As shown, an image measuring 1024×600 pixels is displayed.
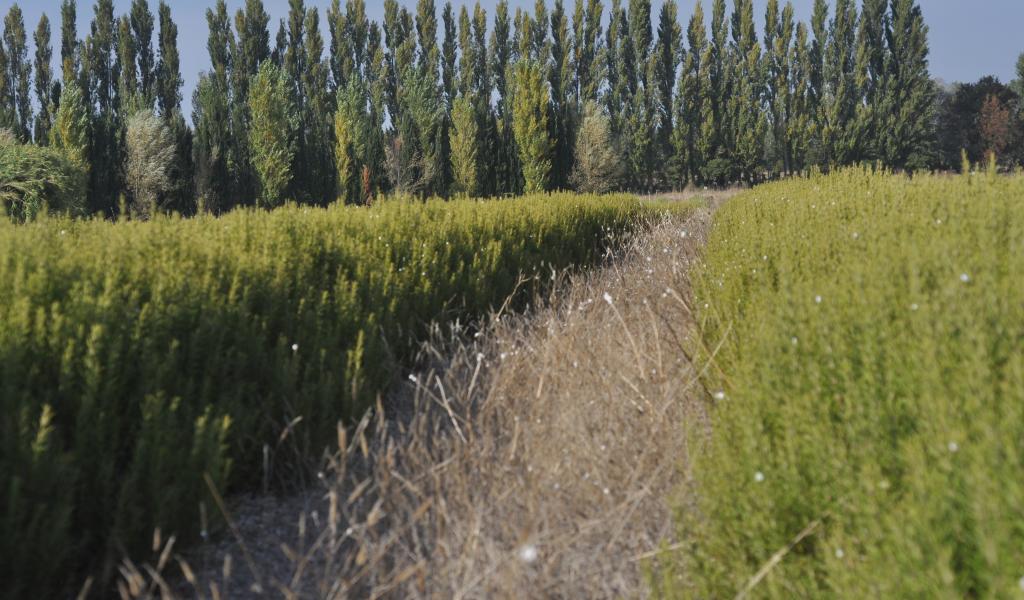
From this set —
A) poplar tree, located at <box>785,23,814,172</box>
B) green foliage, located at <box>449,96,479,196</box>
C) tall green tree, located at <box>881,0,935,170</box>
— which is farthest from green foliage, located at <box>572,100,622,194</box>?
tall green tree, located at <box>881,0,935,170</box>

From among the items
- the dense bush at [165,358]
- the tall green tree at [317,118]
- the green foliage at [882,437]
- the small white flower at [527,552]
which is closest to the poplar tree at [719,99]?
the tall green tree at [317,118]

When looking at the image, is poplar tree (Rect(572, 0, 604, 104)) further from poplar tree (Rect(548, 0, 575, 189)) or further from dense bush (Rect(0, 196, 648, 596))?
dense bush (Rect(0, 196, 648, 596))

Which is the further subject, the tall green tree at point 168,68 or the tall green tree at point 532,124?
the tall green tree at point 168,68

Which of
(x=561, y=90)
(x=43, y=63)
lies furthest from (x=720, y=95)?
(x=43, y=63)

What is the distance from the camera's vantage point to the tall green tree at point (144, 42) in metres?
35.7

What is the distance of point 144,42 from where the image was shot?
36.0 m

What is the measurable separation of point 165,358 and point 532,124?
28.3m

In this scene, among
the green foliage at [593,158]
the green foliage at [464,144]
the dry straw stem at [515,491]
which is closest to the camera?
the dry straw stem at [515,491]

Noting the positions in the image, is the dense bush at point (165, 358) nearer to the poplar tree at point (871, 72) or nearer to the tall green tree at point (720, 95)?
the tall green tree at point (720, 95)

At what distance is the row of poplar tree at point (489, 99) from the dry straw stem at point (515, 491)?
88.5 ft

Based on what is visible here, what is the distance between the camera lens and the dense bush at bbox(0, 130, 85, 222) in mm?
13844

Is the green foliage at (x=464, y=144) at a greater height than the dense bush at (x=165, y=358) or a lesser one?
greater

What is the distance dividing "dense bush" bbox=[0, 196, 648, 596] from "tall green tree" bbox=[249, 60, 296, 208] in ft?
85.9

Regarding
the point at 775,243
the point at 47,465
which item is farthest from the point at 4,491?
the point at 775,243
